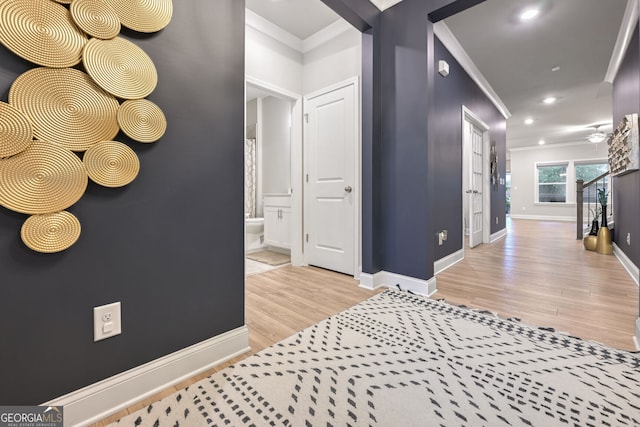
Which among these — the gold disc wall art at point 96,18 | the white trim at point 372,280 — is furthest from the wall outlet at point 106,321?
the white trim at point 372,280

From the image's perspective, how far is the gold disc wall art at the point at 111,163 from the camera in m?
1.00

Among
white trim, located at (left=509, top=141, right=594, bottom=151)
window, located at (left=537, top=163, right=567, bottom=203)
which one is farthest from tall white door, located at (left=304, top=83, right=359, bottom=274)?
window, located at (left=537, top=163, right=567, bottom=203)

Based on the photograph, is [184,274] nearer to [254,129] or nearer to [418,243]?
[418,243]

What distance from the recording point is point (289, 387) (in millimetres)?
1182

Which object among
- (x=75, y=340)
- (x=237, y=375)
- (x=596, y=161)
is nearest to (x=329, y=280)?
(x=237, y=375)

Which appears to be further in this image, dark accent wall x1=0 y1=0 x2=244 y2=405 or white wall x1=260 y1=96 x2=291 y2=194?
white wall x1=260 y1=96 x2=291 y2=194

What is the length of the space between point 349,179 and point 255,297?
1.38 meters

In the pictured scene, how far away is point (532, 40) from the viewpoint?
319cm

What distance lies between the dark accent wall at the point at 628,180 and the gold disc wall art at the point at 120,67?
360 cm

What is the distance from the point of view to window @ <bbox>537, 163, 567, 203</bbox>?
9195 mm

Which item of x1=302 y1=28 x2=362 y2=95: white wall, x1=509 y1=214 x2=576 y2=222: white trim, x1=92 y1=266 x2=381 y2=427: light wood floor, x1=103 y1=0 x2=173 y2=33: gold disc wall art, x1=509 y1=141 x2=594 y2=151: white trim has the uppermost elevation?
x1=509 y1=141 x2=594 y2=151: white trim

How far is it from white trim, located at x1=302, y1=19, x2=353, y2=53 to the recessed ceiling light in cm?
165

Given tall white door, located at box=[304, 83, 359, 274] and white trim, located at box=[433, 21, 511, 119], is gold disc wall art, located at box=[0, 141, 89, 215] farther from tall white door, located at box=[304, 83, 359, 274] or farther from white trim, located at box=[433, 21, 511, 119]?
white trim, located at box=[433, 21, 511, 119]

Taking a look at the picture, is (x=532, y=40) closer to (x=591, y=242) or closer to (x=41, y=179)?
(x=591, y=242)
